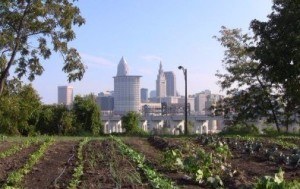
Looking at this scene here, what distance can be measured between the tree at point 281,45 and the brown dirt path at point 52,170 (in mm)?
14685

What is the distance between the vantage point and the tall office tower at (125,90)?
127 metres

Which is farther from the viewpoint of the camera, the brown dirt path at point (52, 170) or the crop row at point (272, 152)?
the crop row at point (272, 152)

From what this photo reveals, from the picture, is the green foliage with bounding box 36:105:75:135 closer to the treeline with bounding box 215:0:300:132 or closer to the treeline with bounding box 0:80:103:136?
the treeline with bounding box 0:80:103:136

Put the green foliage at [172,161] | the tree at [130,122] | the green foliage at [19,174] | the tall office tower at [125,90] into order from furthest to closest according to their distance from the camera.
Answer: the tall office tower at [125,90] < the tree at [130,122] < the green foliage at [172,161] < the green foliage at [19,174]

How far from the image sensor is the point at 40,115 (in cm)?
3588

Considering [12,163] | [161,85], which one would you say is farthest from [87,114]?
[161,85]

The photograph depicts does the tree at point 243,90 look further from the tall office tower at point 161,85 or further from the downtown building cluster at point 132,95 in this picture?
the tall office tower at point 161,85

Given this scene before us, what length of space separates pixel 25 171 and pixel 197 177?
356 centimetres

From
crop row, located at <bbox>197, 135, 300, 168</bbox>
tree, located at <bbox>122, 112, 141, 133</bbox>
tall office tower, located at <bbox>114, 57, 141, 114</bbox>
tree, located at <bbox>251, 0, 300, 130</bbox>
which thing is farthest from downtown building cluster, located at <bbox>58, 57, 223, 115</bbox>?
crop row, located at <bbox>197, 135, 300, 168</bbox>

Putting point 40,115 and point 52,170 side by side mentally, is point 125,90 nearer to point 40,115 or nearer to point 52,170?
point 40,115

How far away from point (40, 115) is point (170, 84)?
11614 cm

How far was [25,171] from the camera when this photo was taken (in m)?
10.8

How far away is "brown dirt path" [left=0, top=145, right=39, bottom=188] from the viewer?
420 inches

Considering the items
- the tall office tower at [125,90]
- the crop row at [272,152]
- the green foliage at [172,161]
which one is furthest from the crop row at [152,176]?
the tall office tower at [125,90]
